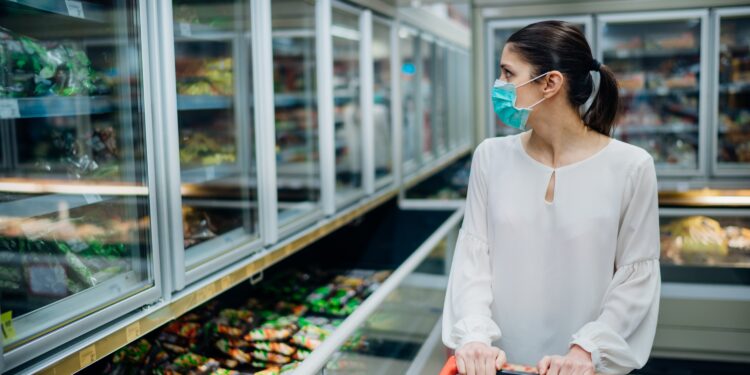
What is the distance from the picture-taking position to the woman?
1679mm

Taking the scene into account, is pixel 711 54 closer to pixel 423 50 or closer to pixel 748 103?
pixel 748 103

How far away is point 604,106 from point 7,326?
160 cm

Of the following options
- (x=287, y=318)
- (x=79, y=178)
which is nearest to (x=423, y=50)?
(x=287, y=318)

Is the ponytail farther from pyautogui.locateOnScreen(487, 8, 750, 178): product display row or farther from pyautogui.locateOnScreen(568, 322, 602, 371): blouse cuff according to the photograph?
pyautogui.locateOnScreen(487, 8, 750, 178): product display row

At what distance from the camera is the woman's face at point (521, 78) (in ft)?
5.74

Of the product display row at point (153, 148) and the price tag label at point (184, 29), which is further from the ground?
the price tag label at point (184, 29)

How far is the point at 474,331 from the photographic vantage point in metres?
1.68

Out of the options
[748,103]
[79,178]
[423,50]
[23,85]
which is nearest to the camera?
[23,85]

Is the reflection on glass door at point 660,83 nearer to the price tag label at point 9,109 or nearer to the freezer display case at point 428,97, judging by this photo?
the freezer display case at point 428,97

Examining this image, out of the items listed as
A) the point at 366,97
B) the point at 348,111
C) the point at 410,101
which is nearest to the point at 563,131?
the point at 366,97

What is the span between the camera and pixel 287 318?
3.53m

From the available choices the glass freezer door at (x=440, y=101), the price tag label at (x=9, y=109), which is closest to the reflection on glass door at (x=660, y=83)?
the glass freezer door at (x=440, y=101)

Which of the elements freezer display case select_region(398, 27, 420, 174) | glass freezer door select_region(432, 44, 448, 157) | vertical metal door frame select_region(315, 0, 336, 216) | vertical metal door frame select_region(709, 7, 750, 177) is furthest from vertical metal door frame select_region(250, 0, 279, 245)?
glass freezer door select_region(432, 44, 448, 157)

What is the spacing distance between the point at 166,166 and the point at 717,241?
4001 millimetres
